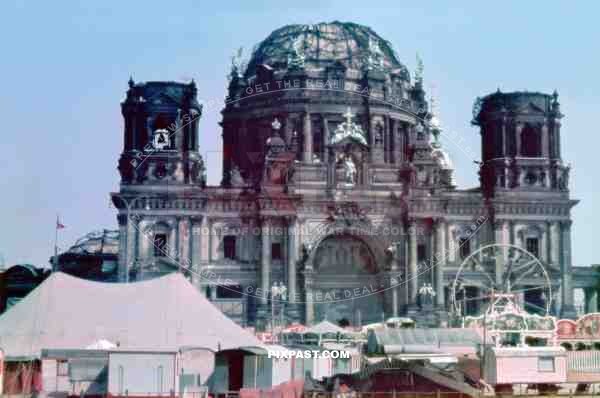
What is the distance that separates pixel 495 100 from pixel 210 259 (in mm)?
25345

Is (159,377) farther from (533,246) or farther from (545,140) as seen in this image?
(545,140)

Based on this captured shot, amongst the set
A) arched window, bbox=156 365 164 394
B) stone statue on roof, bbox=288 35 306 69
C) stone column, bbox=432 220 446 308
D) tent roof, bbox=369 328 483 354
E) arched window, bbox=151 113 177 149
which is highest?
stone statue on roof, bbox=288 35 306 69

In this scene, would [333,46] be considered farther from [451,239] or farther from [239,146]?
[451,239]

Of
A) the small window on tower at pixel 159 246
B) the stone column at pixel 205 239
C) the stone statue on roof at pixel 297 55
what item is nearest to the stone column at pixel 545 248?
the stone statue on roof at pixel 297 55

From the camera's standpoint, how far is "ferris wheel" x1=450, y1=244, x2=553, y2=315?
91.4 metres

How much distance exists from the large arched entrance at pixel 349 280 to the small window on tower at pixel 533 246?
450 inches

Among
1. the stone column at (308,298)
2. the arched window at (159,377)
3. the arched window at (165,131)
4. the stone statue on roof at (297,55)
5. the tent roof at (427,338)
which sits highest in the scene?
the stone statue on roof at (297,55)

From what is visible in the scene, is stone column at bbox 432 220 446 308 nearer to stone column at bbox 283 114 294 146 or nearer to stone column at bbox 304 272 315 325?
stone column at bbox 304 272 315 325

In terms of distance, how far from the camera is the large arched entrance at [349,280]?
93.0 metres

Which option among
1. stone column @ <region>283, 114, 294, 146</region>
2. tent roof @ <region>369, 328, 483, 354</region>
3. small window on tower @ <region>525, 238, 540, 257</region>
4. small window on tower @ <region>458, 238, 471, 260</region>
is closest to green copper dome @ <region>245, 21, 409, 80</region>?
stone column @ <region>283, 114, 294, 146</region>

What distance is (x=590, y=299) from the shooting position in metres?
97.9

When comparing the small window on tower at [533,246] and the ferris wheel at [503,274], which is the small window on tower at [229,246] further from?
the small window on tower at [533,246]

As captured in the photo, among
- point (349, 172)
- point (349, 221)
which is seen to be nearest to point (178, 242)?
point (349, 221)

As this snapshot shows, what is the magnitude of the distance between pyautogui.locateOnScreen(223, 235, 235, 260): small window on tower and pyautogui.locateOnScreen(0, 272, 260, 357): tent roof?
3403cm
